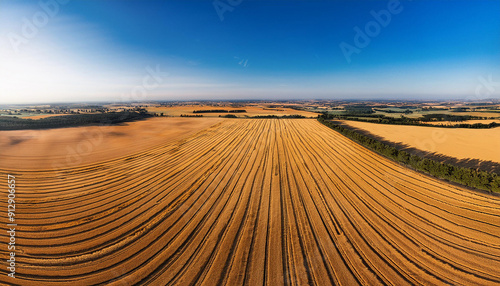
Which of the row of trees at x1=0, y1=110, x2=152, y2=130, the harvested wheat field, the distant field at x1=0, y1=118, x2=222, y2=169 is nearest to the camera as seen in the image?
the harvested wheat field

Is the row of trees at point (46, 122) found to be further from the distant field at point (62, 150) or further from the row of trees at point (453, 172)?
the row of trees at point (453, 172)

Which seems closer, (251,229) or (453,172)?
(251,229)

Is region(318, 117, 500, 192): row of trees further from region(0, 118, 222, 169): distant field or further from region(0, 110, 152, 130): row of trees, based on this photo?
region(0, 110, 152, 130): row of trees

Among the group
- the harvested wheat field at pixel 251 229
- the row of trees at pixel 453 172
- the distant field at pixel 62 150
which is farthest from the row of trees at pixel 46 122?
the row of trees at pixel 453 172

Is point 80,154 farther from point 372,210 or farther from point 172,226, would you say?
point 372,210

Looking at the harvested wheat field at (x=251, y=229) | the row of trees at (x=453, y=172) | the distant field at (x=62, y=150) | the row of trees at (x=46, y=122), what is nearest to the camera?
the harvested wheat field at (x=251, y=229)

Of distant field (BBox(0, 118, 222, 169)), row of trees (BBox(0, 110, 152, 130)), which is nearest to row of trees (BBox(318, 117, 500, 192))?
distant field (BBox(0, 118, 222, 169))

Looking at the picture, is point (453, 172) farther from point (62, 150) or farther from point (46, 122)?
point (46, 122)

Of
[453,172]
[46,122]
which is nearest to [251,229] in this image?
[453,172]

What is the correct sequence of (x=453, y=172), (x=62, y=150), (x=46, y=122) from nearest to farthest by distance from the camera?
(x=453, y=172)
(x=62, y=150)
(x=46, y=122)
